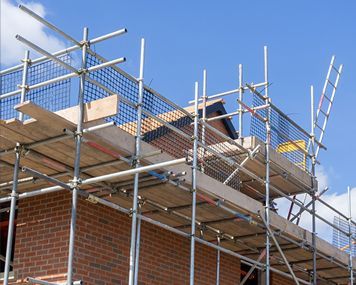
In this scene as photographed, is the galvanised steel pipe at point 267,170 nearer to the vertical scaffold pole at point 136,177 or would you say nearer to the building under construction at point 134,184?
the building under construction at point 134,184

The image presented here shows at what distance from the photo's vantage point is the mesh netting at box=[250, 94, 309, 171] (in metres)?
14.5

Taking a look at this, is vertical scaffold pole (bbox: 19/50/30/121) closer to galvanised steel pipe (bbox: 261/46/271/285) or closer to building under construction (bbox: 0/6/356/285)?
building under construction (bbox: 0/6/356/285)

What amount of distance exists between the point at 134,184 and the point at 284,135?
546 centimetres

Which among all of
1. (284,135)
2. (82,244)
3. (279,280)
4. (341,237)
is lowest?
(82,244)

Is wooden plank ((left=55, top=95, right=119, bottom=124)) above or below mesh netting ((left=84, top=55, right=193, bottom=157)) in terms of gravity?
below

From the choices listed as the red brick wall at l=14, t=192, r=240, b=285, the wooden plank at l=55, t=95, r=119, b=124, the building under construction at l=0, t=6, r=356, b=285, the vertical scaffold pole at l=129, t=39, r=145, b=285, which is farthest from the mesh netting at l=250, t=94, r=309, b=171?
the wooden plank at l=55, t=95, r=119, b=124

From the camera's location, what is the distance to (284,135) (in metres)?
15.4

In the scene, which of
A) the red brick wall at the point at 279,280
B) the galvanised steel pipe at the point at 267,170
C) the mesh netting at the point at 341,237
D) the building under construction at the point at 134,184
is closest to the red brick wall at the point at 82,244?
the building under construction at the point at 134,184

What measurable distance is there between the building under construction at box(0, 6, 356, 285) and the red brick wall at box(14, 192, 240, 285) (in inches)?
0.7

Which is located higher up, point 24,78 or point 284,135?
point 284,135

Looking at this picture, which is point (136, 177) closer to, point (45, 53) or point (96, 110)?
point (96, 110)

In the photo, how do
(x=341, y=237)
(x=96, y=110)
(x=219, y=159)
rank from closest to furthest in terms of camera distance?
(x=96, y=110)
(x=219, y=159)
(x=341, y=237)

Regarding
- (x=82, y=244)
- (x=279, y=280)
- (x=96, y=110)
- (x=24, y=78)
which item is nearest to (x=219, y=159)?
(x=82, y=244)

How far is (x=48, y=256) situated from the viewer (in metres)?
11.6
